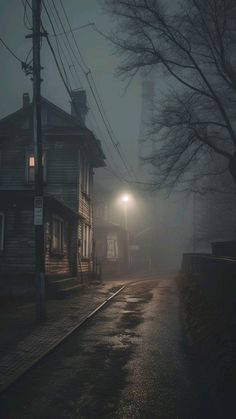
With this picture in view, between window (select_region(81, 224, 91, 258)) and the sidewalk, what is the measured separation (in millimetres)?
8648

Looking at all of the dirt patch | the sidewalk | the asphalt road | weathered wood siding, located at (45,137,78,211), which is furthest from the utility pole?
weathered wood siding, located at (45,137,78,211)

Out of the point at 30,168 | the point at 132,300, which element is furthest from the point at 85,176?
the point at 132,300

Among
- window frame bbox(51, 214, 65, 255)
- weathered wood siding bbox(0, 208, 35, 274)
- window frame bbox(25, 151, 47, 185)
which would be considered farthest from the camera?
window frame bbox(25, 151, 47, 185)

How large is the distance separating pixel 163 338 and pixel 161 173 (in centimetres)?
1018

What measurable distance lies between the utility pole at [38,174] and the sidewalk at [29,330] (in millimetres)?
804

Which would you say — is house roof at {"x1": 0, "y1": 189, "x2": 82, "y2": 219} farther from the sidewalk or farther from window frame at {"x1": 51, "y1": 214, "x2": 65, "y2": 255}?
the sidewalk

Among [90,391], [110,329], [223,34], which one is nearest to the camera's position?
[90,391]

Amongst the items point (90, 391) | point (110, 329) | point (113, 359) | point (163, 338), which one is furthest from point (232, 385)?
point (110, 329)

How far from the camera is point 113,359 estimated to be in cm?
800

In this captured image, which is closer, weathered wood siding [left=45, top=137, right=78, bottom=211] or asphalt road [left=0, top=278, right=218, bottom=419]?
asphalt road [left=0, top=278, right=218, bottom=419]

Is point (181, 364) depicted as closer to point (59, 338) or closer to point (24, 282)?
point (59, 338)

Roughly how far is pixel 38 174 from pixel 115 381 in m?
6.95

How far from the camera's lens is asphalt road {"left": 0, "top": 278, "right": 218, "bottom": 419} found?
538 centimetres

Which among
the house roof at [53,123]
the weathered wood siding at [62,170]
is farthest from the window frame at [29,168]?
the house roof at [53,123]
